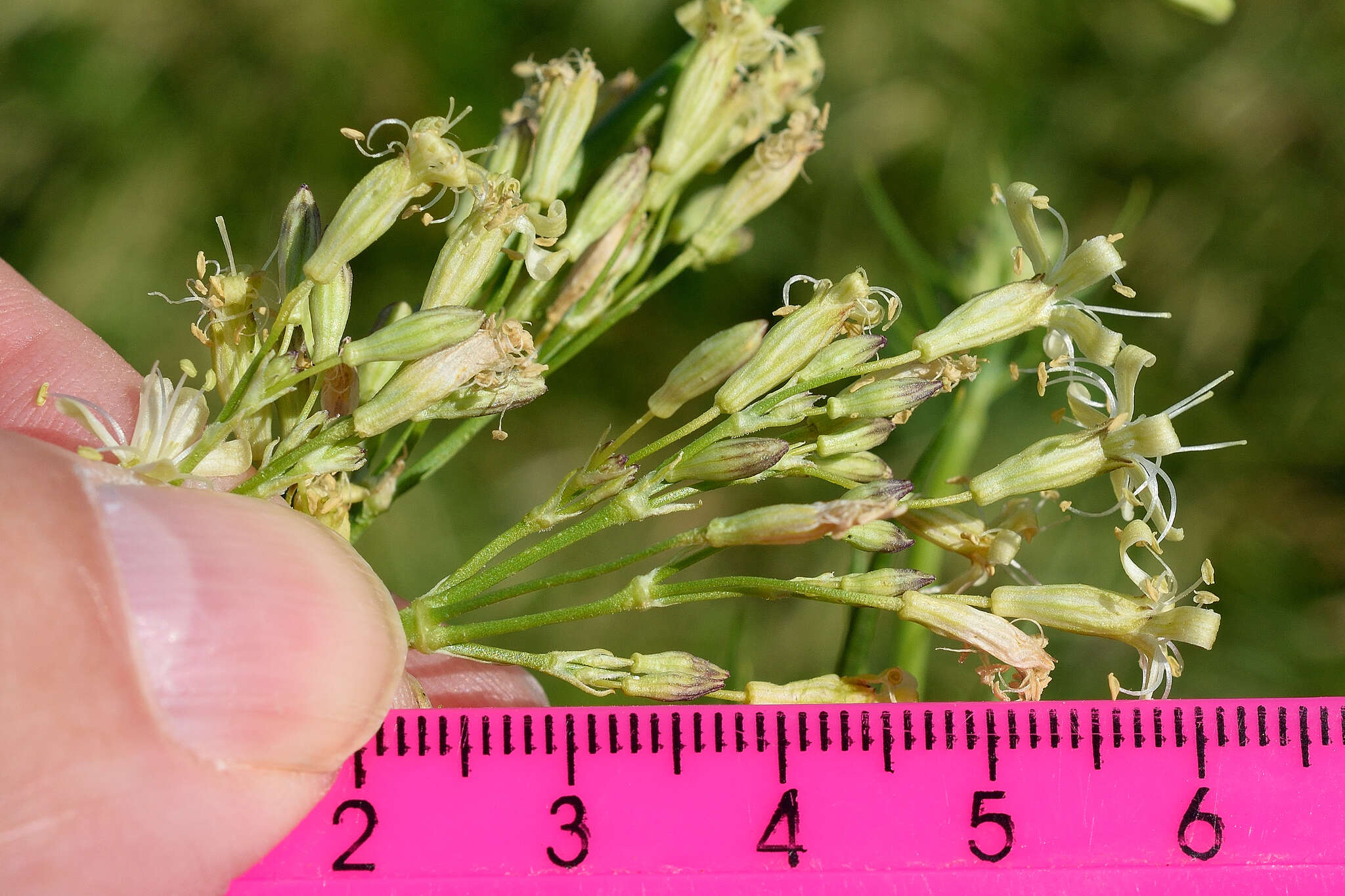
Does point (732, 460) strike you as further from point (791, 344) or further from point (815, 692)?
point (815, 692)

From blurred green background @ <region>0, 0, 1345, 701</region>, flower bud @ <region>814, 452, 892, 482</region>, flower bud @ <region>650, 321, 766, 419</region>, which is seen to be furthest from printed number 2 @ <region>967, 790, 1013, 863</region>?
blurred green background @ <region>0, 0, 1345, 701</region>

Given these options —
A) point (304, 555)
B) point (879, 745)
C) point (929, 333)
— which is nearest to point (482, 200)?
point (304, 555)

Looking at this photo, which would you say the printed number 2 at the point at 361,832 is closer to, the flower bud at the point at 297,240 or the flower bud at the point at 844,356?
the flower bud at the point at 297,240

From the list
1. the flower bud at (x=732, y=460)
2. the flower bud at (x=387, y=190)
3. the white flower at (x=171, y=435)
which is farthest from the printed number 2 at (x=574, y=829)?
the flower bud at (x=387, y=190)

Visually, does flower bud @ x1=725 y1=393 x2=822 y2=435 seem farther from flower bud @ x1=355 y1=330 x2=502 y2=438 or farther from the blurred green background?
the blurred green background

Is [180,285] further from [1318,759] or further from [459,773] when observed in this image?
[1318,759]
